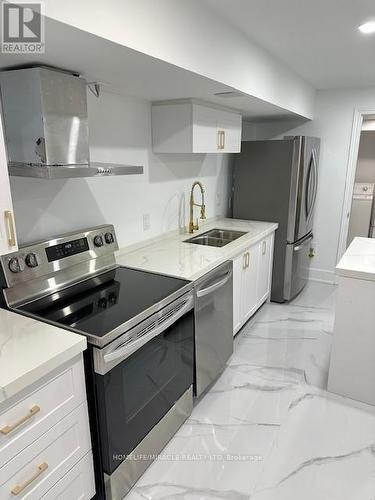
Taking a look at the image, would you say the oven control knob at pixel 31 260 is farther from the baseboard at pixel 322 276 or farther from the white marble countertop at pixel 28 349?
the baseboard at pixel 322 276

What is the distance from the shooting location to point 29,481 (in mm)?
1156

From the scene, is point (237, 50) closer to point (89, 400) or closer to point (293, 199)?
point (293, 199)

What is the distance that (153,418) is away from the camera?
1.72 meters

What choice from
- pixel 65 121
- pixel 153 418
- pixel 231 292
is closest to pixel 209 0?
pixel 65 121

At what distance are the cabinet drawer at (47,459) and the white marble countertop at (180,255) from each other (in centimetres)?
90

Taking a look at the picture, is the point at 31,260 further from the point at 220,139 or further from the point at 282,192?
the point at 282,192

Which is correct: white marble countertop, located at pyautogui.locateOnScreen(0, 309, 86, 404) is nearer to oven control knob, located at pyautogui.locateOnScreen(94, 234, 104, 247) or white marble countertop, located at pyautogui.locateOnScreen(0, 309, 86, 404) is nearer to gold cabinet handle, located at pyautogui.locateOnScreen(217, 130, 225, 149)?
oven control knob, located at pyautogui.locateOnScreen(94, 234, 104, 247)

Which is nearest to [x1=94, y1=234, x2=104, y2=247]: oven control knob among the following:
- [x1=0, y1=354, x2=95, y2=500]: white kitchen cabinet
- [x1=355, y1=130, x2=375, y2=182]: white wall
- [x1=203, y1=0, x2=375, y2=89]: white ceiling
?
[x1=0, y1=354, x2=95, y2=500]: white kitchen cabinet

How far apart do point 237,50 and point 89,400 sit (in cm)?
205

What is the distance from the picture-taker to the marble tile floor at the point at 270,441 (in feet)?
5.42

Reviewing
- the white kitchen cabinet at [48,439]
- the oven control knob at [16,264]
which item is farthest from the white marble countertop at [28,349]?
the oven control knob at [16,264]

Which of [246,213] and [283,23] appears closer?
[283,23]

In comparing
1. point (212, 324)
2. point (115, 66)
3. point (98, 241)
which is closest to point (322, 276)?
point (212, 324)

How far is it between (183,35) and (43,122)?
29.2 inches
